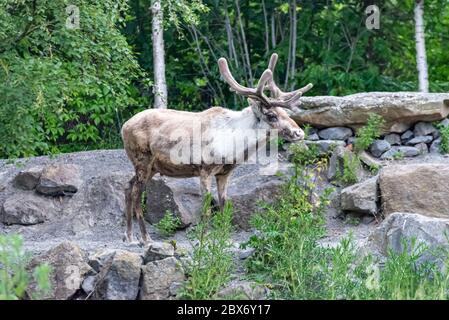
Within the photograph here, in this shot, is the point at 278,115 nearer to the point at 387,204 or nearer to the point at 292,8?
the point at 387,204

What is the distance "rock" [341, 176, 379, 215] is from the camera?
37.3ft

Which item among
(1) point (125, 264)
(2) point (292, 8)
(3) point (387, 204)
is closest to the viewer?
(1) point (125, 264)

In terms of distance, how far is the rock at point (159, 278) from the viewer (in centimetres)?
888

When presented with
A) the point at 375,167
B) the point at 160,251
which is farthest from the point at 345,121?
the point at 160,251

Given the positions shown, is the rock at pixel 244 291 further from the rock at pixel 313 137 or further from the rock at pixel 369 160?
the rock at pixel 313 137

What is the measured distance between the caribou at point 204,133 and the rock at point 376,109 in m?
2.24

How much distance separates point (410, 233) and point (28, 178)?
514 centimetres

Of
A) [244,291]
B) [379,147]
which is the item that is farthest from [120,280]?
[379,147]

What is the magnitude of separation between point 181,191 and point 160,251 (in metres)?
2.90

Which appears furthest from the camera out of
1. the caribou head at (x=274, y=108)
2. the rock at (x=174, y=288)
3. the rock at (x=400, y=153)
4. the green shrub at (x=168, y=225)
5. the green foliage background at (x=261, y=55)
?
the green foliage background at (x=261, y=55)

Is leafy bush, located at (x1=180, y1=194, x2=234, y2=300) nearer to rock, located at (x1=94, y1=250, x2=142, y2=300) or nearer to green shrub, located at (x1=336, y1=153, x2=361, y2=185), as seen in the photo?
rock, located at (x1=94, y1=250, x2=142, y2=300)

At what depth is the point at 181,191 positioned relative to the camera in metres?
12.0

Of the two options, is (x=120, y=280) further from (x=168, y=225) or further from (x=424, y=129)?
(x=424, y=129)

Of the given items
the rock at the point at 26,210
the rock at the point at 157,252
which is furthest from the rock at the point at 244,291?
the rock at the point at 26,210
